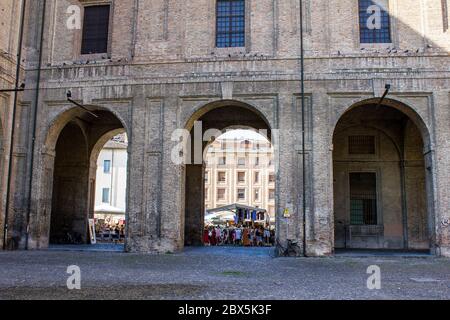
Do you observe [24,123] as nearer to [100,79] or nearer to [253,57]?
[100,79]

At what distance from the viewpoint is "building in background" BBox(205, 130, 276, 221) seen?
63656mm

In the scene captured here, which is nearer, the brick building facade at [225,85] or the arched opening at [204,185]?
the brick building facade at [225,85]

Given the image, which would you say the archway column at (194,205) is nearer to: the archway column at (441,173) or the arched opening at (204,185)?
the arched opening at (204,185)

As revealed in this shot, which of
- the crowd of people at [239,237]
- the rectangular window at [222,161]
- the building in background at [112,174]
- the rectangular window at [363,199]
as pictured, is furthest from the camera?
the rectangular window at [222,161]

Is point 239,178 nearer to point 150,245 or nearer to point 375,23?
point 375,23

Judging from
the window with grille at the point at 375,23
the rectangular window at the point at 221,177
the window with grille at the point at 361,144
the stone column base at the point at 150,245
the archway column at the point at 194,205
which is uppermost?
the window with grille at the point at 375,23

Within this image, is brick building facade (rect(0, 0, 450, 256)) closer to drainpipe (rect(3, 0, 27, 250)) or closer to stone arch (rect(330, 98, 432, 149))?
stone arch (rect(330, 98, 432, 149))

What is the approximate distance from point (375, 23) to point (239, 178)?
4632 cm

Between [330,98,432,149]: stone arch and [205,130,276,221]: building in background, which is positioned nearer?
[330,98,432,149]: stone arch

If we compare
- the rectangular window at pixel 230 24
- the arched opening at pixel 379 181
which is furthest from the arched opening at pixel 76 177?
the arched opening at pixel 379 181

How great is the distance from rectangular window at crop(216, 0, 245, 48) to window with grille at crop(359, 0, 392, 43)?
4.69m

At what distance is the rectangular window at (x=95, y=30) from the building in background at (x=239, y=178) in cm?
4312

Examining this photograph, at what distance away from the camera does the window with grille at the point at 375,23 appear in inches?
735
